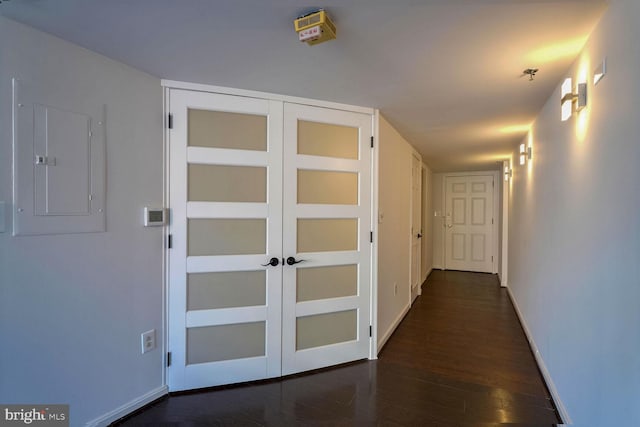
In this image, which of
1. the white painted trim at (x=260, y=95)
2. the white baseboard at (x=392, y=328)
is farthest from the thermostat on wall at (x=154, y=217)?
the white baseboard at (x=392, y=328)

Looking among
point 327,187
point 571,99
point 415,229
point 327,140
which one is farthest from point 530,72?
point 415,229

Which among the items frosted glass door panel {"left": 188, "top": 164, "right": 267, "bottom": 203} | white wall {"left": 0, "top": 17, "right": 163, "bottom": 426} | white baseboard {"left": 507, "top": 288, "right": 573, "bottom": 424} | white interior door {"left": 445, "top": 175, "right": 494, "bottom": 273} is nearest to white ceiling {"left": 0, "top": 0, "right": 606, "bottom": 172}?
white wall {"left": 0, "top": 17, "right": 163, "bottom": 426}

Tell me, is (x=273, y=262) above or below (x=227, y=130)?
below

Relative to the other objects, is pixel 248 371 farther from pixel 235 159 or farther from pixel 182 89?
pixel 182 89

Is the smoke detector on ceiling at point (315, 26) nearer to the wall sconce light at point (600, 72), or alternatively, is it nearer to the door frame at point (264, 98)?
the door frame at point (264, 98)

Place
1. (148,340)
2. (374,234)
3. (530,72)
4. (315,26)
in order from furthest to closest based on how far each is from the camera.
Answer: (374,234) < (148,340) < (530,72) < (315,26)

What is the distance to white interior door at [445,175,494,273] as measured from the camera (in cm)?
746

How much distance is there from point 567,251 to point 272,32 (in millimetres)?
2217

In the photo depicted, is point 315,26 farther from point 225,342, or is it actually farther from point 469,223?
point 469,223

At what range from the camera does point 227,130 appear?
2.55m

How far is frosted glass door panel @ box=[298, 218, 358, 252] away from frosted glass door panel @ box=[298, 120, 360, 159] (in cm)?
58

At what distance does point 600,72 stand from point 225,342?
282 cm

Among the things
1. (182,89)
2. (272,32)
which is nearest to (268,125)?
(182,89)

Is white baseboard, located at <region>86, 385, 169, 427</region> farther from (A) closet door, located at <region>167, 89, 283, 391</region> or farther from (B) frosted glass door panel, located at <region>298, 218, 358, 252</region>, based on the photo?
(B) frosted glass door panel, located at <region>298, 218, 358, 252</region>
